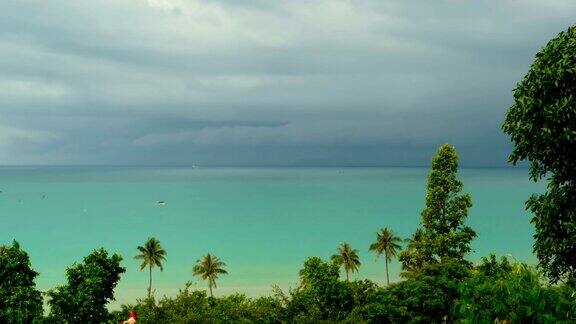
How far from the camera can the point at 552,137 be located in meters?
21.6

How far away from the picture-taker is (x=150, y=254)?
307 feet

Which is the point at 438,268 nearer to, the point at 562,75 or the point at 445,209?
the point at 445,209

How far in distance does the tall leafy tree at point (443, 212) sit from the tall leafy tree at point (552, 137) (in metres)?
24.9

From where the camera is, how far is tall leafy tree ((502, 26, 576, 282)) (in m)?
21.4

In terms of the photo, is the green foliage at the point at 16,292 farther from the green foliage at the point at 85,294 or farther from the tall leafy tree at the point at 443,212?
the tall leafy tree at the point at 443,212

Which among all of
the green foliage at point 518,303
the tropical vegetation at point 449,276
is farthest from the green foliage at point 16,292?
the green foliage at point 518,303

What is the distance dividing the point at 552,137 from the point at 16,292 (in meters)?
31.1

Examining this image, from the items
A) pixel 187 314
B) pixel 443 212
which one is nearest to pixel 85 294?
pixel 187 314

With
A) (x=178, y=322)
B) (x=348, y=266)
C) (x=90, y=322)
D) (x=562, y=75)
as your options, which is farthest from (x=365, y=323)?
(x=348, y=266)

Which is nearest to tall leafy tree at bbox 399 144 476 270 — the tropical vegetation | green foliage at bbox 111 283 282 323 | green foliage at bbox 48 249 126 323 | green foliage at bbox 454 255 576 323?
the tropical vegetation

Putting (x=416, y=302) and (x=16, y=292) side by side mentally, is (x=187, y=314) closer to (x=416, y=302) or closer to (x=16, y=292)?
(x=16, y=292)

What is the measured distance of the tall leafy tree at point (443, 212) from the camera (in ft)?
161

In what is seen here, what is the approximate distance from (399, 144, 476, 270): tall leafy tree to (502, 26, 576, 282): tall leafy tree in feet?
81.6

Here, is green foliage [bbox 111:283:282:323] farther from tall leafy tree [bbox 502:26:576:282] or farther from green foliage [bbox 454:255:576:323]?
green foliage [bbox 454:255:576:323]
